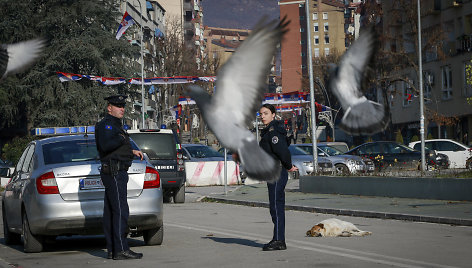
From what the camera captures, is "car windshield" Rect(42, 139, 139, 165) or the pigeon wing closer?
the pigeon wing

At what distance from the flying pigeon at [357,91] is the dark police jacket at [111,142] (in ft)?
13.9

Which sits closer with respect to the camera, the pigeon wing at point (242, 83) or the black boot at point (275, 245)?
the pigeon wing at point (242, 83)

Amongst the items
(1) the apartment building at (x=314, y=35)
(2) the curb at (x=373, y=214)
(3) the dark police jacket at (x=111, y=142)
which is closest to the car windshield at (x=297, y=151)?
(2) the curb at (x=373, y=214)

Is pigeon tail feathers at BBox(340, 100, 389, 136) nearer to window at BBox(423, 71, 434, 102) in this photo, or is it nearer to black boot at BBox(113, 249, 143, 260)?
black boot at BBox(113, 249, 143, 260)

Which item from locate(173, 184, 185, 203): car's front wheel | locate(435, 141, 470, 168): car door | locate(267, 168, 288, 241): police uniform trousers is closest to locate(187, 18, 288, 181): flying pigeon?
locate(267, 168, 288, 241): police uniform trousers

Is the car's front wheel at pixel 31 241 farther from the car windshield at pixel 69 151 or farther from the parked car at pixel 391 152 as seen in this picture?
the parked car at pixel 391 152

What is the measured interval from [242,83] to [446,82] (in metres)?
55.2

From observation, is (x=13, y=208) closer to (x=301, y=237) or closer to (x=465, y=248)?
(x=301, y=237)

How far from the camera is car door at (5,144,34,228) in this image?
503 inches

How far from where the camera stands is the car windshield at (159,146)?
24.2 meters

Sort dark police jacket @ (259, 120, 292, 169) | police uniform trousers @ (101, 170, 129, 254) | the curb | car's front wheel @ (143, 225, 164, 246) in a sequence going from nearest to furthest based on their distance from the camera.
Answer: police uniform trousers @ (101, 170, 129, 254)
dark police jacket @ (259, 120, 292, 169)
car's front wheel @ (143, 225, 164, 246)
the curb

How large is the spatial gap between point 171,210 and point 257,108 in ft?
46.4

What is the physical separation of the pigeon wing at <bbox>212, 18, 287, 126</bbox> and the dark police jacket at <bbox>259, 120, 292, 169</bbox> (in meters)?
3.28

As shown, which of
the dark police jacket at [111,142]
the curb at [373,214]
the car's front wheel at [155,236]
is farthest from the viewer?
the curb at [373,214]
